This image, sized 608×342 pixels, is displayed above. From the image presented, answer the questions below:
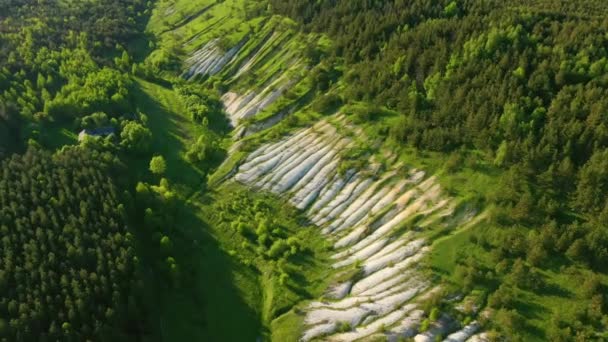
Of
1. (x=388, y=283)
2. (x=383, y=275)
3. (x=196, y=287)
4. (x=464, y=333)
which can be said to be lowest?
(x=464, y=333)

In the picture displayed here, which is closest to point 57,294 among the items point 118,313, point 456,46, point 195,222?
point 118,313

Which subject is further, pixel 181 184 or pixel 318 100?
pixel 318 100

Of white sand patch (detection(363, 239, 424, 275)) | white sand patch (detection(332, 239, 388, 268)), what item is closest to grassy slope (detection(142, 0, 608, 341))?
white sand patch (detection(363, 239, 424, 275))

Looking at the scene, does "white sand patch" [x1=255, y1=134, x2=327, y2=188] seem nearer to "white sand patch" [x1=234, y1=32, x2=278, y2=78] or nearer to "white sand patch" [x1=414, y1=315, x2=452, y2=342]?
"white sand patch" [x1=414, y1=315, x2=452, y2=342]

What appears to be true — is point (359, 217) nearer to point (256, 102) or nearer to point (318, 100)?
point (318, 100)

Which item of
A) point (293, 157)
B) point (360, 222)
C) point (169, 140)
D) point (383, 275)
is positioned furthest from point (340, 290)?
point (169, 140)

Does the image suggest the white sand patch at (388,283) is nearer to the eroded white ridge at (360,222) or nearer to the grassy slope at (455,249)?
the eroded white ridge at (360,222)

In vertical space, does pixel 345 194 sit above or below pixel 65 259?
below

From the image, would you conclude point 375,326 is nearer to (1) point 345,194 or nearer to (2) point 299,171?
(1) point 345,194
